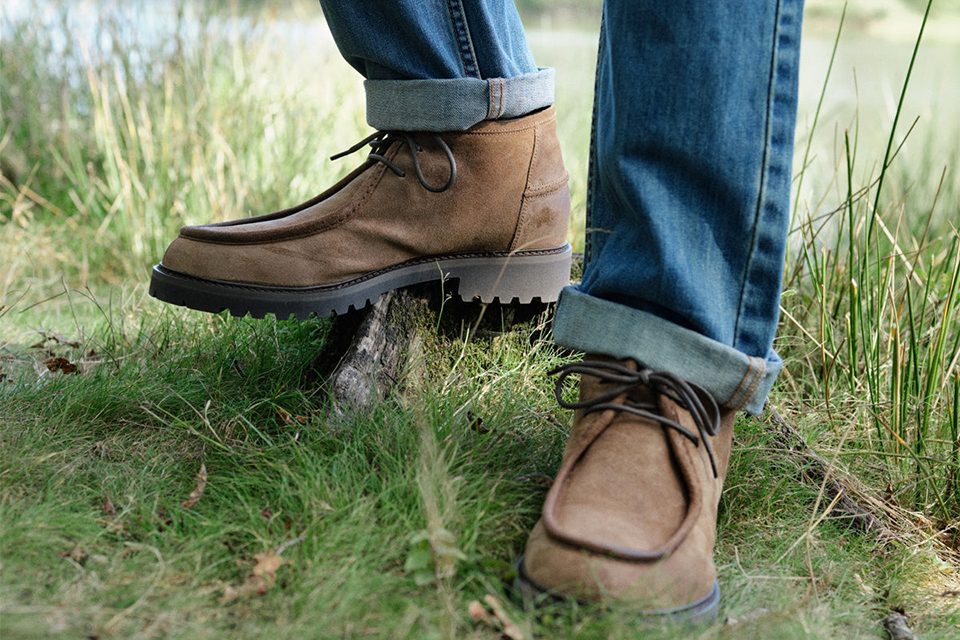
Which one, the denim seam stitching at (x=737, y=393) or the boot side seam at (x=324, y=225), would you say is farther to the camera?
the boot side seam at (x=324, y=225)

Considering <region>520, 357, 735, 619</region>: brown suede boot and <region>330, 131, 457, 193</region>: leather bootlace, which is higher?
<region>330, 131, 457, 193</region>: leather bootlace

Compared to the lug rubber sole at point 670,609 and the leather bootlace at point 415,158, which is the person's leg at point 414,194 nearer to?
the leather bootlace at point 415,158

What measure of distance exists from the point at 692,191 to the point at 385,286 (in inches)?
28.3

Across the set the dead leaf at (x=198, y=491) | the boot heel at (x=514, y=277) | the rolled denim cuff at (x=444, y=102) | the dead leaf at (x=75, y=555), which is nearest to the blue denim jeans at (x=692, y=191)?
the rolled denim cuff at (x=444, y=102)

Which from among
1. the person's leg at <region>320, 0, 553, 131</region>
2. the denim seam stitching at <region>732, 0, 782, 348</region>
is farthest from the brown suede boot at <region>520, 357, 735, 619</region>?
the person's leg at <region>320, 0, 553, 131</region>

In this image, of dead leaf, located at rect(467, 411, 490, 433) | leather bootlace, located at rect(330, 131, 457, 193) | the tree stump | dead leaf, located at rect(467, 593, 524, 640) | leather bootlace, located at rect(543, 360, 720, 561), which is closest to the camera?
dead leaf, located at rect(467, 593, 524, 640)

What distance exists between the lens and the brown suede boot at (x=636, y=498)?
1.16m

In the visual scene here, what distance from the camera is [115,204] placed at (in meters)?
3.16

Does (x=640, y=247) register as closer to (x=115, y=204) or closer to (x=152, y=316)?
(x=152, y=316)

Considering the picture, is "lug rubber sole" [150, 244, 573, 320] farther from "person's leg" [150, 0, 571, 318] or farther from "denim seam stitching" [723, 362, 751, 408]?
"denim seam stitching" [723, 362, 751, 408]

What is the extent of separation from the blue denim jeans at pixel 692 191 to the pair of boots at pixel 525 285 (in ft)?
0.24

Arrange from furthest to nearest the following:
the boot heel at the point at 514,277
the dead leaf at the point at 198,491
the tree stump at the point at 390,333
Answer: the boot heel at the point at 514,277 < the tree stump at the point at 390,333 < the dead leaf at the point at 198,491

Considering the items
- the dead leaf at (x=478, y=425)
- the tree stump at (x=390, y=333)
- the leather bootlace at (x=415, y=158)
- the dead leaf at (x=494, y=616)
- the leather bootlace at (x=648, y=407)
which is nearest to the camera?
the dead leaf at (x=494, y=616)

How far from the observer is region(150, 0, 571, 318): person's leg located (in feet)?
5.65
